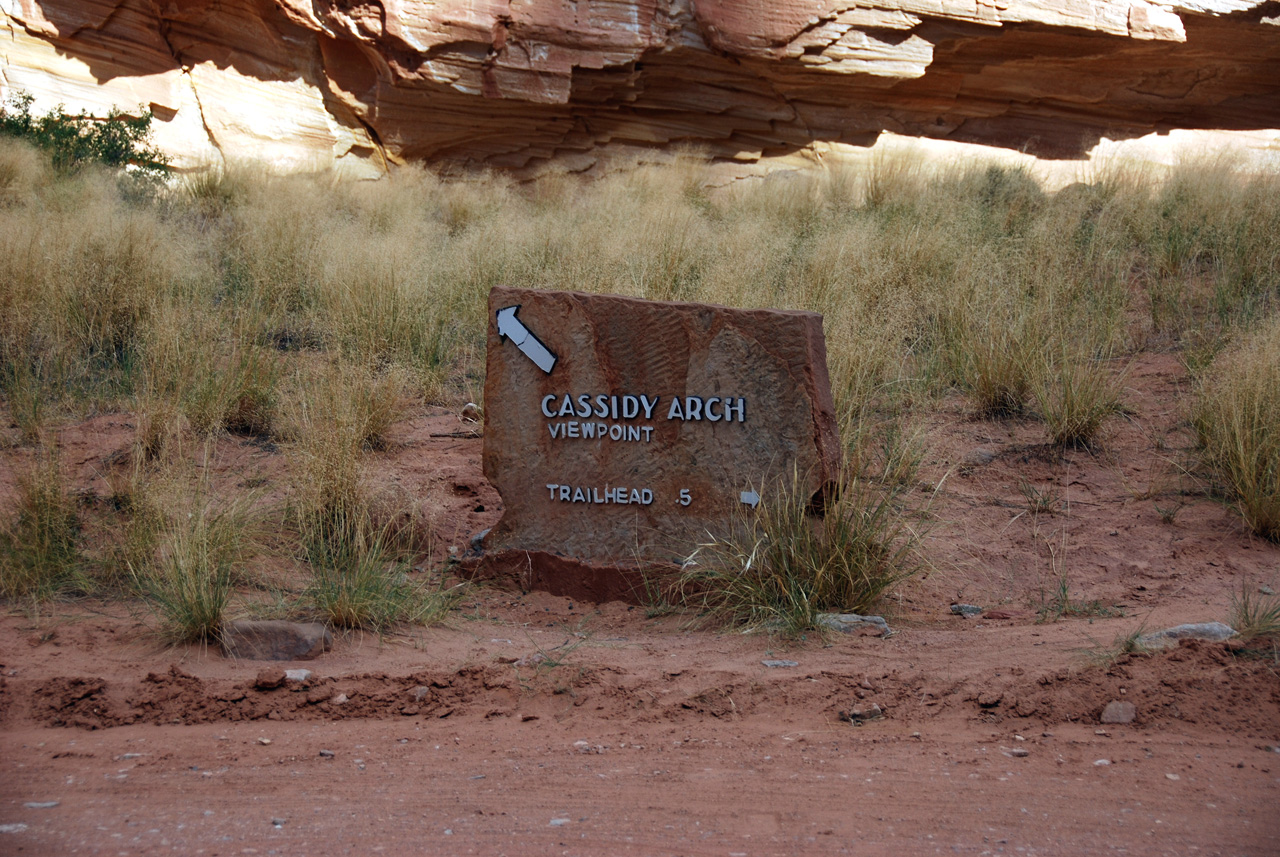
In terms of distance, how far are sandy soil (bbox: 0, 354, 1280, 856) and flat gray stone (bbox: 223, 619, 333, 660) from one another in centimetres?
7

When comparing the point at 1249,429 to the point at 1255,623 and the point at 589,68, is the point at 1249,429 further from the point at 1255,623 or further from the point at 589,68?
the point at 589,68

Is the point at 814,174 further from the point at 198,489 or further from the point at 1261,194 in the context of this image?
the point at 198,489

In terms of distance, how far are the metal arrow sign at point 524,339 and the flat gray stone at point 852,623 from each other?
5.35ft

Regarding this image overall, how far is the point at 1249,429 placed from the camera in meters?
4.86

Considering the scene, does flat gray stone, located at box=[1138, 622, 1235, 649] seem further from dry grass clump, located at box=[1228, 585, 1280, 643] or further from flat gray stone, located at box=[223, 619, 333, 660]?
flat gray stone, located at box=[223, 619, 333, 660]

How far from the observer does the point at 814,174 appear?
1239cm

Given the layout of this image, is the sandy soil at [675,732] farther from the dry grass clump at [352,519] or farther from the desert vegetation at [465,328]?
the desert vegetation at [465,328]

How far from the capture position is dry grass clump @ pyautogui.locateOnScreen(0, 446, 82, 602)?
4.03 metres

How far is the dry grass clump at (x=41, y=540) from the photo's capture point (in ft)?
13.2

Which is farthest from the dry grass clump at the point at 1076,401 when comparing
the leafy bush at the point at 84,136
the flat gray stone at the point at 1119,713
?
the leafy bush at the point at 84,136

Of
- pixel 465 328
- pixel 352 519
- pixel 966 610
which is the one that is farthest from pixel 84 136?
pixel 966 610

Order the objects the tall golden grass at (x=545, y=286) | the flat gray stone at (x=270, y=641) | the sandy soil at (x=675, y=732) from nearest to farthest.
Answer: the sandy soil at (x=675, y=732) < the flat gray stone at (x=270, y=641) < the tall golden grass at (x=545, y=286)

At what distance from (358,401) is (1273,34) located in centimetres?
1286

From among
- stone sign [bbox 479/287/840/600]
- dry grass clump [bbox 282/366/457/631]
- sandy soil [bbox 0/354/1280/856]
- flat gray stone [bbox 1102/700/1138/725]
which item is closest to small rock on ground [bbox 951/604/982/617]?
sandy soil [bbox 0/354/1280/856]
